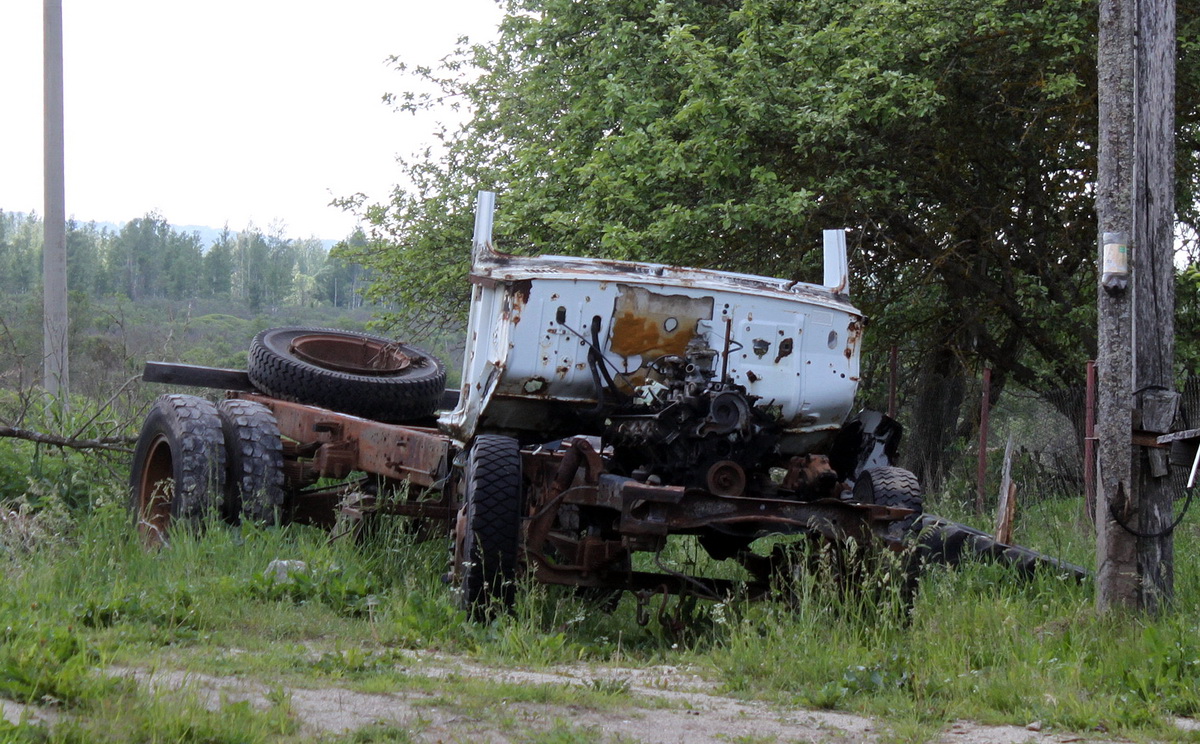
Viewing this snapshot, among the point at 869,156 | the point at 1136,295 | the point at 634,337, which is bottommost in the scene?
the point at 634,337

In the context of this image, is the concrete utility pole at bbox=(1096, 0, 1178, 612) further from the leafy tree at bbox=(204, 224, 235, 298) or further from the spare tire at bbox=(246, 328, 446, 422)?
the leafy tree at bbox=(204, 224, 235, 298)

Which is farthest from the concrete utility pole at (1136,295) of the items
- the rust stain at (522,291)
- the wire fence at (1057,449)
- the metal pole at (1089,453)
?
the wire fence at (1057,449)

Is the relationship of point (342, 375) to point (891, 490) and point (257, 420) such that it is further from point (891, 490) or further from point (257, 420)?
point (891, 490)

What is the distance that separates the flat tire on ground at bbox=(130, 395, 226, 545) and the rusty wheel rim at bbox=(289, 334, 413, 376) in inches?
59.2

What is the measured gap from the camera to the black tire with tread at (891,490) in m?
7.13

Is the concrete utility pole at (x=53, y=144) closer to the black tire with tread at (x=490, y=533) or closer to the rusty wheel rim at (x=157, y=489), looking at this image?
the rusty wheel rim at (x=157, y=489)

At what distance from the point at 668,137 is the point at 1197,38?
4974mm

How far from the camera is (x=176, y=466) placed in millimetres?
8055

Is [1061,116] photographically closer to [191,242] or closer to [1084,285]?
[1084,285]

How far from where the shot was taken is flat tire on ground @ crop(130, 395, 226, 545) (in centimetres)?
799

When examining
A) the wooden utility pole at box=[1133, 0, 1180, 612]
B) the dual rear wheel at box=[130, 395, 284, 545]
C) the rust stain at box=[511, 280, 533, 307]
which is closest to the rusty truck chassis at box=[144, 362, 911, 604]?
the dual rear wheel at box=[130, 395, 284, 545]

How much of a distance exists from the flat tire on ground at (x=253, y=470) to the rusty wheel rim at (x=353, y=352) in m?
1.75

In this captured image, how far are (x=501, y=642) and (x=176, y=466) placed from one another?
3.27 meters

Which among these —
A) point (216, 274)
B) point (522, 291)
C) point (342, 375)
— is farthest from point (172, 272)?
point (522, 291)
